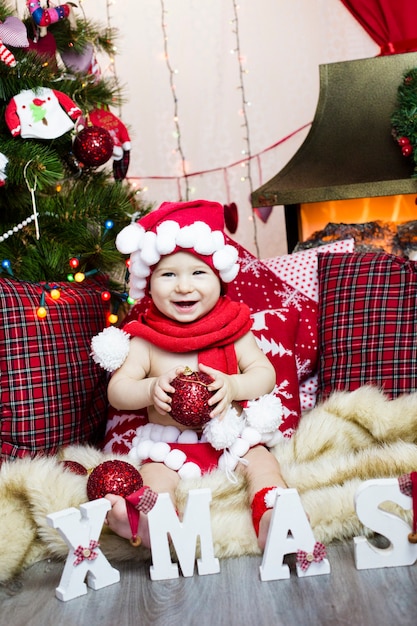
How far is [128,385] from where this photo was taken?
151 cm

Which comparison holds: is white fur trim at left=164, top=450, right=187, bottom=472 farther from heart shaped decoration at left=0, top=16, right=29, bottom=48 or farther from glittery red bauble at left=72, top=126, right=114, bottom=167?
heart shaped decoration at left=0, top=16, right=29, bottom=48

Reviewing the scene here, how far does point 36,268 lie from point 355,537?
108 cm

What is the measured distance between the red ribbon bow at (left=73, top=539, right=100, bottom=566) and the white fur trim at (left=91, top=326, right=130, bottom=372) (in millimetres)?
487

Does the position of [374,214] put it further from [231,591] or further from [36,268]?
[231,591]

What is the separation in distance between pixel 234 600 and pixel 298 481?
363mm

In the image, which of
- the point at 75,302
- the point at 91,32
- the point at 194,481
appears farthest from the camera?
the point at 91,32

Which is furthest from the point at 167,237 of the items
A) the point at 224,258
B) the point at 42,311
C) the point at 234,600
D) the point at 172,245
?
the point at 234,600

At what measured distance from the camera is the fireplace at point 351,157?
263cm

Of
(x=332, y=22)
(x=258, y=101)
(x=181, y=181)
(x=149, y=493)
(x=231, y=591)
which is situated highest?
(x=332, y=22)

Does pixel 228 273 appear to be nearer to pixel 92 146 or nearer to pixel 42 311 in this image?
pixel 42 311

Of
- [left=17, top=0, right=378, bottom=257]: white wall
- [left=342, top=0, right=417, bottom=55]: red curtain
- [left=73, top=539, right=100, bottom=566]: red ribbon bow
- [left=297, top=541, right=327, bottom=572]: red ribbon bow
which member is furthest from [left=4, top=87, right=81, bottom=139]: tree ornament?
[left=342, top=0, right=417, bottom=55]: red curtain

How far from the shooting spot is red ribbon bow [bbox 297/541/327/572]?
1106mm

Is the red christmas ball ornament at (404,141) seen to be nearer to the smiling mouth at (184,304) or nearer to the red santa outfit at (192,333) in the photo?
the red santa outfit at (192,333)

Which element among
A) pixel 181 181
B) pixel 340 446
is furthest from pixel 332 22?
pixel 340 446
